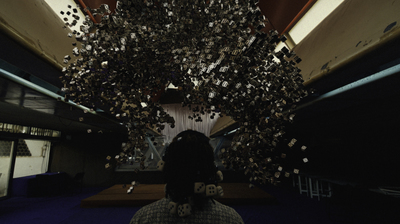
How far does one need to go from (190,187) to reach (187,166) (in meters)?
0.11

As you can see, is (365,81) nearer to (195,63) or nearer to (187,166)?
(195,63)

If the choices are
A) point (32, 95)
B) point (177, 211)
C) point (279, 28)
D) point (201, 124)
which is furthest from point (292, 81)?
point (201, 124)

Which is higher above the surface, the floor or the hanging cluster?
the hanging cluster

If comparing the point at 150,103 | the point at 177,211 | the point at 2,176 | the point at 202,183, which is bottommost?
the point at 2,176

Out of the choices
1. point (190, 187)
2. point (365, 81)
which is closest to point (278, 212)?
point (365, 81)

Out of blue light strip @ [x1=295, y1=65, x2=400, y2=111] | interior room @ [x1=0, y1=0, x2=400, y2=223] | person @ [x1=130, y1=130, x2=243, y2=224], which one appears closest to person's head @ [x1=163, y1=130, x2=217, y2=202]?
person @ [x1=130, y1=130, x2=243, y2=224]

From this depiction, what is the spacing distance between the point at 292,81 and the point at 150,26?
85 cm

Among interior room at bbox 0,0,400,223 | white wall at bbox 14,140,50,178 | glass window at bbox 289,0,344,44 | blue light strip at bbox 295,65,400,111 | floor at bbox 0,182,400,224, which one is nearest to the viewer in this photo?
interior room at bbox 0,0,400,223

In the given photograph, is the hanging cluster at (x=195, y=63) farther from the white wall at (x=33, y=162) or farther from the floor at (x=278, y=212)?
the white wall at (x=33, y=162)

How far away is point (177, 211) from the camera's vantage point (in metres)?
0.91

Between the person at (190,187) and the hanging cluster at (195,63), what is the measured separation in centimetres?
16

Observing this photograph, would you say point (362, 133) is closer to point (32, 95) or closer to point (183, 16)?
point (183, 16)

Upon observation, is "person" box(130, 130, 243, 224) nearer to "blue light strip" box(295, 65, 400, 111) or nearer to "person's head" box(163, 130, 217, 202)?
"person's head" box(163, 130, 217, 202)

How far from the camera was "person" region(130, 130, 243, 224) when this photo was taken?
0.93 meters
